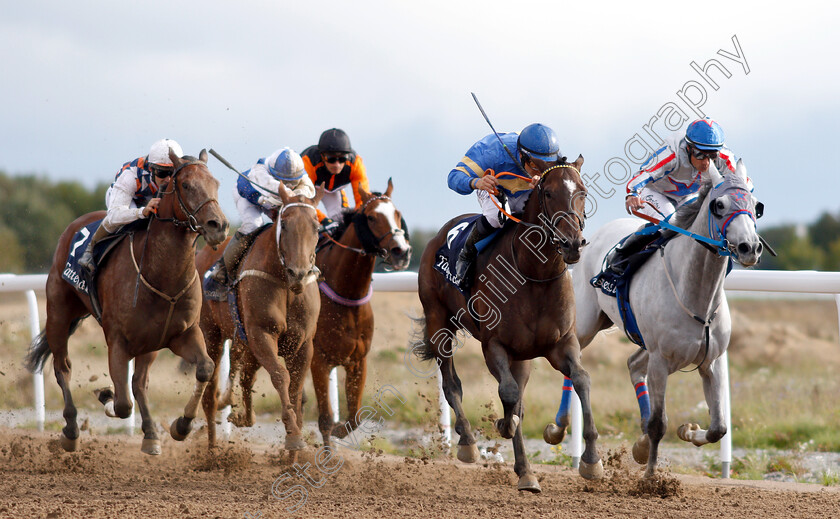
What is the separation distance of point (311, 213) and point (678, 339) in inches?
89.0

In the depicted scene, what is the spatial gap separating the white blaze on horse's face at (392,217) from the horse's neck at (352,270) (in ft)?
0.95

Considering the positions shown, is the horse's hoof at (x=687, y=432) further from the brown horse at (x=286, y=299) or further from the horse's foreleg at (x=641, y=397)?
the brown horse at (x=286, y=299)

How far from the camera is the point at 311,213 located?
5.55 m

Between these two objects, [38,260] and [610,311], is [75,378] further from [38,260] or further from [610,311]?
[38,260]

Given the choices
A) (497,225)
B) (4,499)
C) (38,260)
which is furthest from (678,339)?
(38,260)

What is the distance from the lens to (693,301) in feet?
17.2

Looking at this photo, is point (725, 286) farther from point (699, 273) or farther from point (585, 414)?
point (585, 414)

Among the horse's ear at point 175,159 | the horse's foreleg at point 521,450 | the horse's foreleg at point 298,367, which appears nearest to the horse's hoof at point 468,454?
the horse's foreleg at point 521,450

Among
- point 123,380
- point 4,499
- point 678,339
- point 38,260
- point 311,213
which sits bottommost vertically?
point 4,499

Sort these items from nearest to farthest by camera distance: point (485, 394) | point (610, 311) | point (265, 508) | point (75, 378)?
point (265, 508) < point (610, 311) < point (485, 394) < point (75, 378)

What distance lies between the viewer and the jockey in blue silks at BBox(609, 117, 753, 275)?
5721 mm

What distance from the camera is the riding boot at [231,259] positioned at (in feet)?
20.6

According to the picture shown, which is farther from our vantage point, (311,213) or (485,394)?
(485,394)

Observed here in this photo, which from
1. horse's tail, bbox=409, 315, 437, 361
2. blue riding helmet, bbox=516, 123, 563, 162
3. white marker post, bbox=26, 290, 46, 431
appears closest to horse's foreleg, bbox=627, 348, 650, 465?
horse's tail, bbox=409, 315, 437, 361
